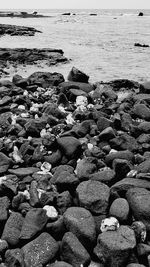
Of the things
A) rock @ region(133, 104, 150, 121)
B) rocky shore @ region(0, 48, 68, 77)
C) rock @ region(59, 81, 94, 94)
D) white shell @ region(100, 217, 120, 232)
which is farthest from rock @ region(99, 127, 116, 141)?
rocky shore @ region(0, 48, 68, 77)

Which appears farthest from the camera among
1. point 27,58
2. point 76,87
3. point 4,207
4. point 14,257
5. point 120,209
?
point 27,58

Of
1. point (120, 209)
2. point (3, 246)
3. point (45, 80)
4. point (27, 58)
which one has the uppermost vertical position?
point (120, 209)

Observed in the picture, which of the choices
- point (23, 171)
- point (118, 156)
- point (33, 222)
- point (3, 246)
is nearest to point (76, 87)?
point (118, 156)

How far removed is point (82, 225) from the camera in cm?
363

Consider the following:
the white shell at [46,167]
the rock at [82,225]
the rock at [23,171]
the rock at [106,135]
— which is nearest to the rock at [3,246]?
the rock at [82,225]

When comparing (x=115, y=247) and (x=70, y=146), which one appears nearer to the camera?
(x=115, y=247)

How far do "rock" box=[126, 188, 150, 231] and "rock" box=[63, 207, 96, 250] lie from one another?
503 millimetres

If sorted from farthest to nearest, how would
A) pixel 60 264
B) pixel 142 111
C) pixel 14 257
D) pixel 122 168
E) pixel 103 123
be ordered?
pixel 142 111 → pixel 103 123 → pixel 122 168 → pixel 14 257 → pixel 60 264

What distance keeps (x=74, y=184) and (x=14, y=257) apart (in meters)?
1.32

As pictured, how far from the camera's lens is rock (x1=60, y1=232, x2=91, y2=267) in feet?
11.0

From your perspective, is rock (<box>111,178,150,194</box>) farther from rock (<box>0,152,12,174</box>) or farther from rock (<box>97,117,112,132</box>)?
rock (<box>97,117,112,132</box>)

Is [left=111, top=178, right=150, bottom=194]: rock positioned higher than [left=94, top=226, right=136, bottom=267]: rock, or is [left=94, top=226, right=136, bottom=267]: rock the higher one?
[left=111, top=178, right=150, bottom=194]: rock

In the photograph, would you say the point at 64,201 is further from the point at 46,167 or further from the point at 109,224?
the point at 46,167

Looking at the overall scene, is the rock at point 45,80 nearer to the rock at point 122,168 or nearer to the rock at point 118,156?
the rock at point 118,156
